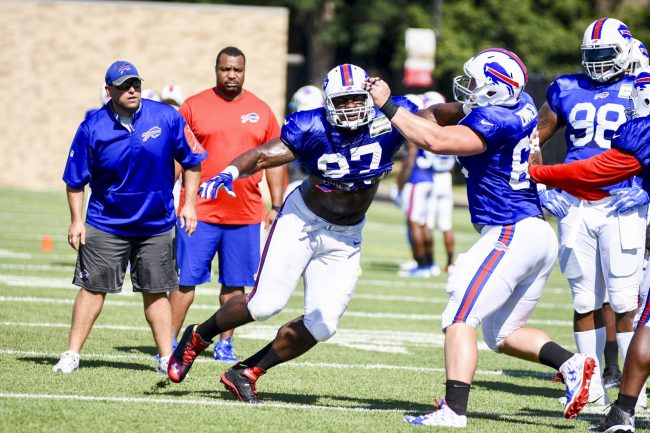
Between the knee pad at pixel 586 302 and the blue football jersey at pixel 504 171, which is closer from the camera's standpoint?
the blue football jersey at pixel 504 171

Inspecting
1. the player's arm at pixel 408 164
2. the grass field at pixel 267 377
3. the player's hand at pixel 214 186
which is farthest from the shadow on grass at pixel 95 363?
the player's arm at pixel 408 164

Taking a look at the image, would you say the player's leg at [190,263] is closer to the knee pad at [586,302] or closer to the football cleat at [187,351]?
the football cleat at [187,351]

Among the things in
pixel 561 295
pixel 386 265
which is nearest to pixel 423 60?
pixel 386 265

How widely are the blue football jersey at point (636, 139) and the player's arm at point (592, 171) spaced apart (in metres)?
0.03

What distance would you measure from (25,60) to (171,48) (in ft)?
11.5

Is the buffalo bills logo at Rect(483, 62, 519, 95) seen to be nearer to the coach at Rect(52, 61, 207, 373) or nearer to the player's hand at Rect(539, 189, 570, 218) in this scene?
the player's hand at Rect(539, 189, 570, 218)

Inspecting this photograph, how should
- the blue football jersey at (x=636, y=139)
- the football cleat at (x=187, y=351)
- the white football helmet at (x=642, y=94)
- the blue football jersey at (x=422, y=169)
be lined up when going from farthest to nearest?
1. the blue football jersey at (x=422, y=169)
2. the white football helmet at (x=642, y=94)
3. the football cleat at (x=187, y=351)
4. the blue football jersey at (x=636, y=139)

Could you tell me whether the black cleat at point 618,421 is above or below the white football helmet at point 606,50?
below

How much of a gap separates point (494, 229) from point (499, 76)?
788 millimetres

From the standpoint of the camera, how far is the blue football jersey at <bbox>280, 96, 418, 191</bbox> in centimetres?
612

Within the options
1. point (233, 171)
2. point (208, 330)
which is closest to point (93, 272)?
point (208, 330)

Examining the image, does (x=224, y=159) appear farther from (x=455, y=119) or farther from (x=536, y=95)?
(x=536, y=95)

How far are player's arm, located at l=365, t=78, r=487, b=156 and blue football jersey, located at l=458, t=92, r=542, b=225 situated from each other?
0.08 metres

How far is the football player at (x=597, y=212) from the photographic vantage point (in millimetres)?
6727
